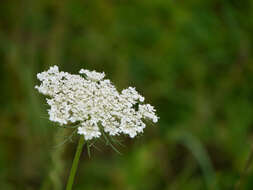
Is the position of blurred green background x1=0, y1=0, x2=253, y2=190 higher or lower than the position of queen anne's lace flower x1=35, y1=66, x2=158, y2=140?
higher

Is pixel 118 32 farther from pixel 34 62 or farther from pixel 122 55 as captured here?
pixel 34 62

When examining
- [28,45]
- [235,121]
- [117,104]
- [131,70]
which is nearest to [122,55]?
[131,70]

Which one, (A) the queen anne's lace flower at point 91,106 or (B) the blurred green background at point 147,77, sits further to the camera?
(B) the blurred green background at point 147,77

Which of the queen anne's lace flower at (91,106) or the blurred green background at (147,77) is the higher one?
the blurred green background at (147,77)

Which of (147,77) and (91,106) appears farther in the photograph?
(147,77)

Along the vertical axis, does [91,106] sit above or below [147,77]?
below
